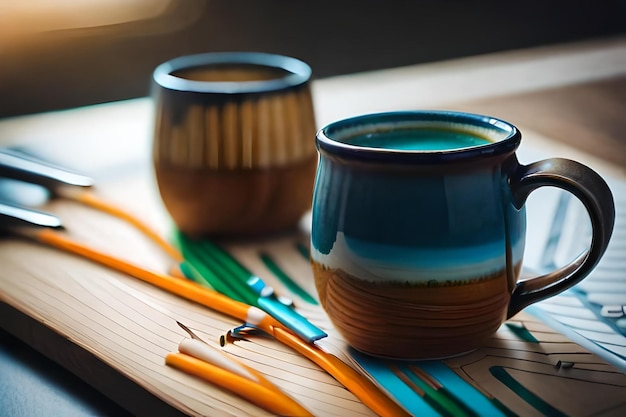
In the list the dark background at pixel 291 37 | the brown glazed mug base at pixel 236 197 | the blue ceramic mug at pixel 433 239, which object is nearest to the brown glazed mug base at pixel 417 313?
the blue ceramic mug at pixel 433 239

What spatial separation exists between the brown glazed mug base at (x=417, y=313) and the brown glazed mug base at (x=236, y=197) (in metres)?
0.18

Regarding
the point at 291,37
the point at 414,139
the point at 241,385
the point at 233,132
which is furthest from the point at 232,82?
the point at 291,37

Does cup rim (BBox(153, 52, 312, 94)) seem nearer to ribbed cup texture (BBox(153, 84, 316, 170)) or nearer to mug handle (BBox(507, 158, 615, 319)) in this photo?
ribbed cup texture (BBox(153, 84, 316, 170))

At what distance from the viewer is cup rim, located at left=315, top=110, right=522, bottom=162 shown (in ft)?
1.35

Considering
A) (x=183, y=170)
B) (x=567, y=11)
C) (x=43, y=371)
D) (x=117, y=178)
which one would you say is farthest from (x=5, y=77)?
(x=567, y=11)

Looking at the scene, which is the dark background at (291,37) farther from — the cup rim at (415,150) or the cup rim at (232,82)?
the cup rim at (415,150)

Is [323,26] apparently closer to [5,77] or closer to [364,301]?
[5,77]

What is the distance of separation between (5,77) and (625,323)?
3.28 ft

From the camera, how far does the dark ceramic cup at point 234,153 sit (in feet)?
1.98

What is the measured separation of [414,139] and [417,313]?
0.13 m

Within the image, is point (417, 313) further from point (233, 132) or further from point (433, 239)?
point (233, 132)

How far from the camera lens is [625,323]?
50cm

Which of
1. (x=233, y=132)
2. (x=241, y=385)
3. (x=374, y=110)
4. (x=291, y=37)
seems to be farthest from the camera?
(x=291, y=37)

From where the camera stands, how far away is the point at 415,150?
47 centimetres
